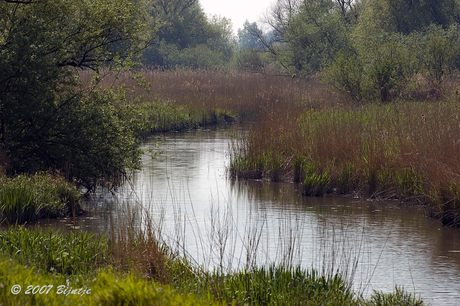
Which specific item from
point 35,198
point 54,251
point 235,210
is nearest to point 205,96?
point 235,210

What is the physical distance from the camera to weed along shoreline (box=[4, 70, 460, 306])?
5.29m

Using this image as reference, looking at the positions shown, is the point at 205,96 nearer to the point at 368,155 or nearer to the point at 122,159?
the point at 122,159

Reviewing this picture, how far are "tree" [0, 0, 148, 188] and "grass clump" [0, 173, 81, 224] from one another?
789mm

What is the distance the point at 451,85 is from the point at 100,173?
13.4m

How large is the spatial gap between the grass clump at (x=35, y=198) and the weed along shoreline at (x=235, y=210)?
0.02m

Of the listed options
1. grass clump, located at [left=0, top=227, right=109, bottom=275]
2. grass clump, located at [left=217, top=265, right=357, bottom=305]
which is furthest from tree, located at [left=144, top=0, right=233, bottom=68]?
grass clump, located at [left=217, top=265, right=357, bottom=305]

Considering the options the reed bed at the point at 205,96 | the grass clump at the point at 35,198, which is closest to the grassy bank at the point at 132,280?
the grass clump at the point at 35,198

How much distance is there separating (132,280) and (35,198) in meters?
5.05

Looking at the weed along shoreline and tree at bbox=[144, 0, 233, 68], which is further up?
tree at bbox=[144, 0, 233, 68]
